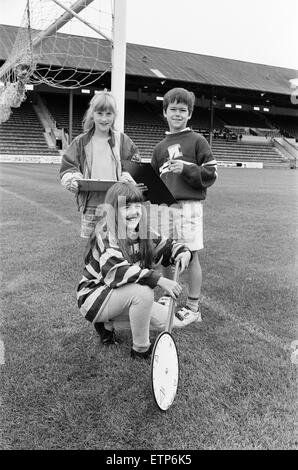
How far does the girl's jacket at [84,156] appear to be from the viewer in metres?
2.84

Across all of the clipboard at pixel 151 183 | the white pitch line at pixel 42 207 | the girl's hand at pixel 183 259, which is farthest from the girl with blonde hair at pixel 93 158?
the white pitch line at pixel 42 207

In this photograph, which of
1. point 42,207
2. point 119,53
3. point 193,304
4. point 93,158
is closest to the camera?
point 93,158

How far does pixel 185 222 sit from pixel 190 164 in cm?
39

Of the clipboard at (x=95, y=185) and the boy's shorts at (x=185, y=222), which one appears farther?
the boy's shorts at (x=185, y=222)

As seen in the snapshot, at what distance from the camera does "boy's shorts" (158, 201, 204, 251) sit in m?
2.93

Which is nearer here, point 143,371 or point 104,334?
point 143,371

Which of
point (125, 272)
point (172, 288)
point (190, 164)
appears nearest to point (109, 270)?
point (125, 272)

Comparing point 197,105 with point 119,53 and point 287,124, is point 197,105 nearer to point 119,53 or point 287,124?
point 287,124

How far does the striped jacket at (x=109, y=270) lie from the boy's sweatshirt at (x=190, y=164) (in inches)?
17.1

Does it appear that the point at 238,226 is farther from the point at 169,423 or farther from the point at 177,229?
the point at 169,423

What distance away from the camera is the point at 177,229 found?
297cm

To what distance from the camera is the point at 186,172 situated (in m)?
2.74

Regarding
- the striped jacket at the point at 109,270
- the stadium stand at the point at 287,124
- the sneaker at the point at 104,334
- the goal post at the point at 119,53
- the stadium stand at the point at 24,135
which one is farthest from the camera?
the stadium stand at the point at 287,124

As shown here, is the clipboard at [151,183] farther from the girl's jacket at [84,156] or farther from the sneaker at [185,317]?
the sneaker at [185,317]
